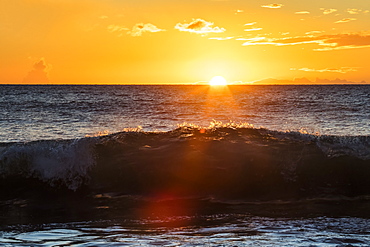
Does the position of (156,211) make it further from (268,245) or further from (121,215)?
(268,245)

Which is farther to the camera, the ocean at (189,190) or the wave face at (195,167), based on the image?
the wave face at (195,167)

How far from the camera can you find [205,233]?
6.25 m

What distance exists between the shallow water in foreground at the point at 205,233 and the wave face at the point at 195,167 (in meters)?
2.35

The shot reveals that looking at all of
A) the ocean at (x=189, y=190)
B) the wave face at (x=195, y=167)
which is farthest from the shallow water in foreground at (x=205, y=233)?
the wave face at (x=195, y=167)

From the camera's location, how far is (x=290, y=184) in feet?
33.6

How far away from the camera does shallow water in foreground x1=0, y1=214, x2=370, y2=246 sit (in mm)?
5551

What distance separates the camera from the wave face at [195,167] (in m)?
10.1

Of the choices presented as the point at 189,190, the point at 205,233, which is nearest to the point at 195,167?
the point at 189,190

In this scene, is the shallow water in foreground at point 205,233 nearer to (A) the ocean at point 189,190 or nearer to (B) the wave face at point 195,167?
(A) the ocean at point 189,190

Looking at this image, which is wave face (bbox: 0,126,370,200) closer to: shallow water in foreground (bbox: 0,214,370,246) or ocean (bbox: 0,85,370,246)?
ocean (bbox: 0,85,370,246)

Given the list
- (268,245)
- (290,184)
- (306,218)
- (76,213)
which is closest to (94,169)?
(76,213)

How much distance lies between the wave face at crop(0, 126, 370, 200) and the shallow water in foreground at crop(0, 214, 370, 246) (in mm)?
2350

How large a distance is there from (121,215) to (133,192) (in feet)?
7.32

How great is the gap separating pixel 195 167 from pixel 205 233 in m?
4.75
